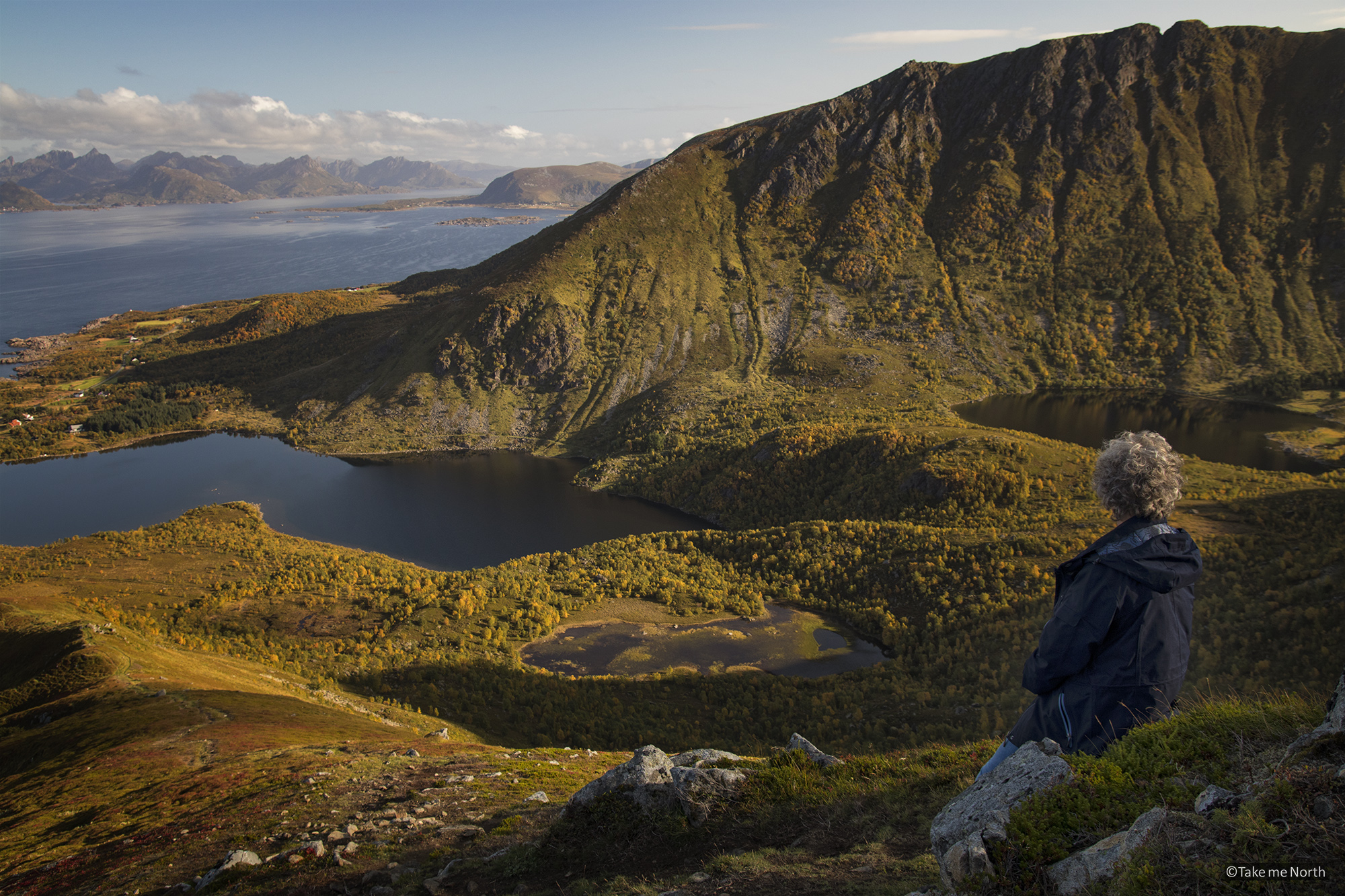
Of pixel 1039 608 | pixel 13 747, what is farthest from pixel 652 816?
pixel 1039 608

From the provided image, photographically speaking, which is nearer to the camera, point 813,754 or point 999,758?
point 999,758

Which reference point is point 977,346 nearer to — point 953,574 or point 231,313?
point 953,574

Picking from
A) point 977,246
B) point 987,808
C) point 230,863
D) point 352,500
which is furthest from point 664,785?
point 977,246

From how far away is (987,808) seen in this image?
19.2ft

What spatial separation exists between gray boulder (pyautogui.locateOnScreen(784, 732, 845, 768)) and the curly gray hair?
6116 mm

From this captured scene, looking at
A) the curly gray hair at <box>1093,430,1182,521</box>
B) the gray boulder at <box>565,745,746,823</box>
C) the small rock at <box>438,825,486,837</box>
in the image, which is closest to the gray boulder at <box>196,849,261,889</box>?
the small rock at <box>438,825,486,837</box>

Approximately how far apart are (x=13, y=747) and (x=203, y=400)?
355 feet

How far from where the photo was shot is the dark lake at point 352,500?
6638 centimetres

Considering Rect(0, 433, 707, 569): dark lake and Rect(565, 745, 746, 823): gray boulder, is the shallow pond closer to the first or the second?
Rect(0, 433, 707, 569): dark lake

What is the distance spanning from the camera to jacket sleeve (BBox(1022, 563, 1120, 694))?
17.9 feet

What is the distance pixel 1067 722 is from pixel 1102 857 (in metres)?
1.45

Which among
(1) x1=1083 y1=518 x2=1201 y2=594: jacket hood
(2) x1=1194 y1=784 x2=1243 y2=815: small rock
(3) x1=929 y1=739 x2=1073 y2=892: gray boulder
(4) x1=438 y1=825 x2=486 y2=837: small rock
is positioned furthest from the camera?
(4) x1=438 y1=825 x2=486 y2=837: small rock

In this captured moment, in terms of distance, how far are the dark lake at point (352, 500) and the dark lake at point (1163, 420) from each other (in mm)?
49287

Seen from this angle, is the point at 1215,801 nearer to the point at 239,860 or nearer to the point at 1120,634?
the point at 1120,634
